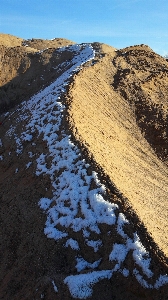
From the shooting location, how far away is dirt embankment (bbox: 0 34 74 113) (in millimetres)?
15789

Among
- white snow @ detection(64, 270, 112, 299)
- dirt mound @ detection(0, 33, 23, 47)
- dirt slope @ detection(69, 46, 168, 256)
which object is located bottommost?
white snow @ detection(64, 270, 112, 299)

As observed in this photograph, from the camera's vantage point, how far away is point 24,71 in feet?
56.6

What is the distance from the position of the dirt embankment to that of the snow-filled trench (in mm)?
5130

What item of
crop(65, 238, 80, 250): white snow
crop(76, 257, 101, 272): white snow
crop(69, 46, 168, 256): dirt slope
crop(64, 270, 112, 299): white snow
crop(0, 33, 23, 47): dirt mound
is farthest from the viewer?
crop(0, 33, 23, 47): dirt mound

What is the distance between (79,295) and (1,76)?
14224 millimetres

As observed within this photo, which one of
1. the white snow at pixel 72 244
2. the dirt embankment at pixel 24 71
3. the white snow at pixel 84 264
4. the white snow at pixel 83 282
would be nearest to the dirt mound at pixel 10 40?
the dirt embankment at pixel 24 71

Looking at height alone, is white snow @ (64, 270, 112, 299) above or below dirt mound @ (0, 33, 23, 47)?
below

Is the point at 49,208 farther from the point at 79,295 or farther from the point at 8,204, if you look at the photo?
the point at 79,295

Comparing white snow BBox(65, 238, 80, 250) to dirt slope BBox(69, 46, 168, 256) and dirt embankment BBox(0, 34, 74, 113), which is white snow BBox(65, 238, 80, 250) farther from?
dirt embankment BBox(0, 34, 74, 113)

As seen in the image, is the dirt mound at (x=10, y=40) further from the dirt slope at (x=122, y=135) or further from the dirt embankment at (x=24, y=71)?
the dirt slope at (x=122, y=135)

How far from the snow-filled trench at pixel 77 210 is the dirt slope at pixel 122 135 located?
552 millimetres

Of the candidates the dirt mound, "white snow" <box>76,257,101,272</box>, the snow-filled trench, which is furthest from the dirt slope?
the dirt mound

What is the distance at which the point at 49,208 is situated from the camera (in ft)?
24.9

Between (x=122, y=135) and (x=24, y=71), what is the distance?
27.1 feet
